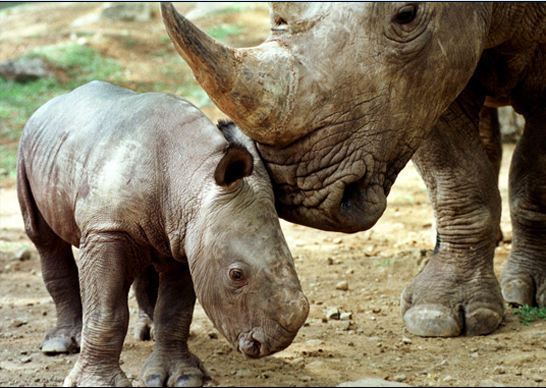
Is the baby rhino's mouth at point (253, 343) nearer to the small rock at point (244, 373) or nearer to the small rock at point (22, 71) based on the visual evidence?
the small rock at point (244, 373)

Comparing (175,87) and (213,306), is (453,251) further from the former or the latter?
(175,87)

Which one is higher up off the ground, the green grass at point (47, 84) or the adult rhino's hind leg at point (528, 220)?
the green grass at point (47, 84)

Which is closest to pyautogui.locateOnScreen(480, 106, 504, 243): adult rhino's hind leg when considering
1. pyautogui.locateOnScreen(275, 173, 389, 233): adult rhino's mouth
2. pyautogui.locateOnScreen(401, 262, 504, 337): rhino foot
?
pyautogui.locateOnScreen(401, 262, 504, 337): rhino foot

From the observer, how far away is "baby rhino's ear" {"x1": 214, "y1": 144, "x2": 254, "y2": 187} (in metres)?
4.54

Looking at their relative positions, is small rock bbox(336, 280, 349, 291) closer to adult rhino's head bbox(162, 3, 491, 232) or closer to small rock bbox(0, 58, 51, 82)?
adult rhino's head bbox(162, 3, 491, 232)

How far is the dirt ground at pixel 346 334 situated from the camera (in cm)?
526

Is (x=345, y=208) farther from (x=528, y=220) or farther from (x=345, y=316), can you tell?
(x=528, y=220)

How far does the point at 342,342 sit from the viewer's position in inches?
235

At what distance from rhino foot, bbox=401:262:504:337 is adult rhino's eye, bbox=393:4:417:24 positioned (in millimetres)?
1855

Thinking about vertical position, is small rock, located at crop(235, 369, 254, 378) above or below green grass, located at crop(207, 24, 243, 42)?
below

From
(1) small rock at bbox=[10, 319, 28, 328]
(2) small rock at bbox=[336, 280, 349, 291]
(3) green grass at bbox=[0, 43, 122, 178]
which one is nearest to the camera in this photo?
(1) small rock at bbox=[10, 319, 28, 328]

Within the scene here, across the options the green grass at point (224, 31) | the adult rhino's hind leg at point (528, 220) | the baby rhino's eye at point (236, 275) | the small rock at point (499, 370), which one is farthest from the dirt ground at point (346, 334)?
the green grass at point (224, 31)

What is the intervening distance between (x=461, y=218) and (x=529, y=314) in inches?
27.9

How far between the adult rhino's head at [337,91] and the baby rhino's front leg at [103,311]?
82 centimetres
